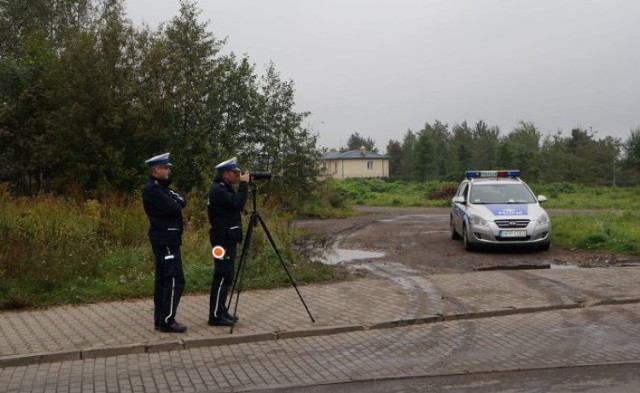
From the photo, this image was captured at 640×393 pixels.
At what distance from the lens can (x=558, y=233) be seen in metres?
16.6

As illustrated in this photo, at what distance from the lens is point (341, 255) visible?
1479 centimetres

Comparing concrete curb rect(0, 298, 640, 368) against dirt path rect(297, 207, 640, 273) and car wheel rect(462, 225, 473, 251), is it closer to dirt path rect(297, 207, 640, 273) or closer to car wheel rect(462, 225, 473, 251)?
dirt path rect(297, 207, 640, 273)

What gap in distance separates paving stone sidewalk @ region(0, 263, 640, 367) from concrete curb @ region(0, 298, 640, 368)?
0.03ft

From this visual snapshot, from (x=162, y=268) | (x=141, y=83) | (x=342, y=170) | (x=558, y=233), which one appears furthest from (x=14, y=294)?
(x=342, y=170)

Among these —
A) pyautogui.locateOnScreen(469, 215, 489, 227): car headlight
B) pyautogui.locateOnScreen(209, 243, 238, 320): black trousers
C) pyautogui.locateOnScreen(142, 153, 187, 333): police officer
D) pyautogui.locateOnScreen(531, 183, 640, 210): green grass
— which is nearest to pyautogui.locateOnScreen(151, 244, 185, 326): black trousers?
pyautogui.locateOnScreen(142, 153, 187, 333): police officer

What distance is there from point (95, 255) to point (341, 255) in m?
5.64

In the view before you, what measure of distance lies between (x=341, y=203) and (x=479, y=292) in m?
23.3

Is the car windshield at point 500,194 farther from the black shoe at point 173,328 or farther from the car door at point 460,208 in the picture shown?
the black shoe at point 173,328

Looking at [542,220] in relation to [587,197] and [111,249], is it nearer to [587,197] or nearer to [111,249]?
[111,249]

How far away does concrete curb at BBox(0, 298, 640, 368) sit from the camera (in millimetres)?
6793

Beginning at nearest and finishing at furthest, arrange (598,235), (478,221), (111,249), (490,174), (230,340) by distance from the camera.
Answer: (230,340)
(111,249)
(478,221)
(598,235)
(490,174)

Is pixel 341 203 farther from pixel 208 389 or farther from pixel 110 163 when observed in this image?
pixel 208 389

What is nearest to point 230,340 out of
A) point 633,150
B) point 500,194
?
point 500,194

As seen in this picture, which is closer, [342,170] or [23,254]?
[23,254]
